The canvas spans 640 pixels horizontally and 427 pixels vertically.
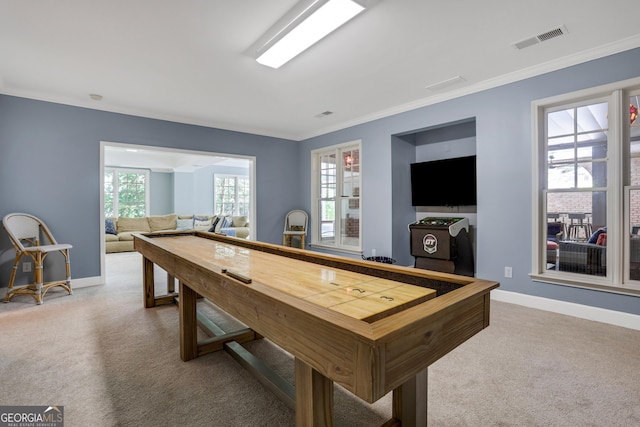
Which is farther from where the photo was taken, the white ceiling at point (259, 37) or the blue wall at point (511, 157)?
the blue wall at point (511, 157)

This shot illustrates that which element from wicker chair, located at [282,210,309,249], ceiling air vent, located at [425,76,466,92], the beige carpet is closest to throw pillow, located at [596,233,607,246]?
the beige carpet

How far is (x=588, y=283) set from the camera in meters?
2.94

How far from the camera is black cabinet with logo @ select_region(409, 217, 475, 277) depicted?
153 inches

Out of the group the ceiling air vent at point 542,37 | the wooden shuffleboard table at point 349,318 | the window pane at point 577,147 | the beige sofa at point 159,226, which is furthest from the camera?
the beige sofa at point 159,226

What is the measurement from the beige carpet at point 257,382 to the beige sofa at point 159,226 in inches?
200

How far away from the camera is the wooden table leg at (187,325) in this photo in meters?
2.17

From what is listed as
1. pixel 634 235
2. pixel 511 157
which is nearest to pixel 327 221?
pixel 511 157

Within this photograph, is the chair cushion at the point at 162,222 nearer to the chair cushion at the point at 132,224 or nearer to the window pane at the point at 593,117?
the chair cushion at the point at 132,224

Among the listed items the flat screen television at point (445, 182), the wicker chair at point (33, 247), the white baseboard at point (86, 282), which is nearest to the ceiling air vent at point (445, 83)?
the flat screen television at point (445, 182)

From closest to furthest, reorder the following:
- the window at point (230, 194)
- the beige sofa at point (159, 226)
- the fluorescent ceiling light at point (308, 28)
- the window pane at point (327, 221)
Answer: the fluorescent ceiling light at point (308, 28) → the window pane at point (327, 221) → the beige sofa at point (159, 226) → the window at point (230, 194)

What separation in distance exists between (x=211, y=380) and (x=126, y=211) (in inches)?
372

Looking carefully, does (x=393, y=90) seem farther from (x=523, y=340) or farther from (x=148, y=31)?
(x=523, y=340)

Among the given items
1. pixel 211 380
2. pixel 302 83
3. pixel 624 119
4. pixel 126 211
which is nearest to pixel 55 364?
pixel 211 380

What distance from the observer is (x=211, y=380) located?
1.96 metres
